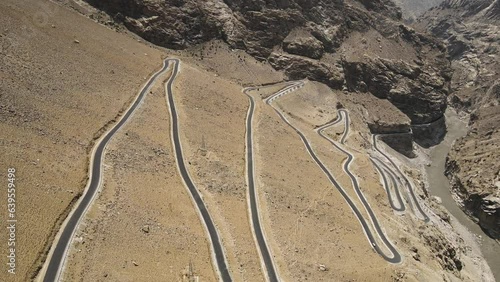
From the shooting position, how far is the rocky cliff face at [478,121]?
8675 cm

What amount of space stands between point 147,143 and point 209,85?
96.1 feet

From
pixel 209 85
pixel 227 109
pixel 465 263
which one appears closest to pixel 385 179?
pixel 465 263

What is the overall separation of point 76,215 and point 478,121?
12302 centimetres

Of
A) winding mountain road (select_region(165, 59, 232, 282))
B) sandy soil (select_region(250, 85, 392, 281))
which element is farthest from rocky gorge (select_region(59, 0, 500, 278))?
sandy soil (select_region(250, 85, 392, 281))

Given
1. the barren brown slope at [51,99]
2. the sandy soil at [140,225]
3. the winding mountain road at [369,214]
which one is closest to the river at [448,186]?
the winding mountain road at [369,214]

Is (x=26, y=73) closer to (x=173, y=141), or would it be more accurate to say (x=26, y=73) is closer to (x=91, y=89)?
(x=91, y=89)

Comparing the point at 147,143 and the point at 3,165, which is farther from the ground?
the point at 147,143

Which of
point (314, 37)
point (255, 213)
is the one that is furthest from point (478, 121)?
point (255, 213)

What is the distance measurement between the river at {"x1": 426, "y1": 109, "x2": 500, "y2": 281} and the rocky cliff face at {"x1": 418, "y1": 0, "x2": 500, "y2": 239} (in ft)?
6.13

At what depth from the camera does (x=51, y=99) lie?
54.1 m

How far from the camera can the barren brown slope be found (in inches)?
1486

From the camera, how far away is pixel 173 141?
5991cm

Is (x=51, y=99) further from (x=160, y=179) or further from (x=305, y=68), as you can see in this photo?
(x=305, y=68)

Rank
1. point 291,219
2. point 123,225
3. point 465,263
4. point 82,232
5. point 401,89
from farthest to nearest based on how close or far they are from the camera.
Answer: point 401,89, point 465,263, point 291,219, point 123,225, point 82,232
